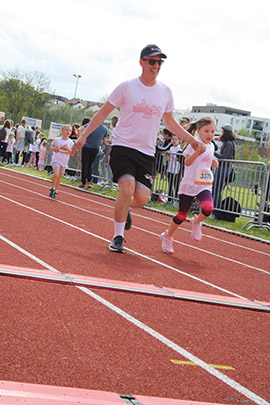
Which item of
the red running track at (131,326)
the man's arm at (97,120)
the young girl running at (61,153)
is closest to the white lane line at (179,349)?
the red running track at (131,326)

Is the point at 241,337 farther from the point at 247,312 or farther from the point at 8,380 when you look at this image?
the point at 8,380

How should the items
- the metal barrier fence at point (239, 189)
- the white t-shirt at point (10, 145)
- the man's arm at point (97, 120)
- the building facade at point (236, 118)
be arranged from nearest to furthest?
the man's arm at point (97, 120), the metal barrier fence at point (239, 189), the white t-shirt at point (10, 145), the building facade at point (236, 118)

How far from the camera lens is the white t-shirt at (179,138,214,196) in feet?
25.5

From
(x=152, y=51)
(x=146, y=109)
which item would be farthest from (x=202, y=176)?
(x=152, y=51)

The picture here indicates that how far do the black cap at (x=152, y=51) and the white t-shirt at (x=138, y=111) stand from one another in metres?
0.31

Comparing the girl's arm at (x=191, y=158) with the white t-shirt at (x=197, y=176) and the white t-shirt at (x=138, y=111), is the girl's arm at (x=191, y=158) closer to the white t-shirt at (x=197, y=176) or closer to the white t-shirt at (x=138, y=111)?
the white t-shirt at (x=197, y=176)

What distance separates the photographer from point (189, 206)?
308 inches

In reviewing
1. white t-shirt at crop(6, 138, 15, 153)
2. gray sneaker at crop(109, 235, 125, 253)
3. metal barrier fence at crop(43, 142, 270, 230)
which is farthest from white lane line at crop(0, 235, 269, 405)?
white t-shirt at crop(6, 138, 15, 153)

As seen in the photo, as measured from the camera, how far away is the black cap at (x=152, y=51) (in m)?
6.73

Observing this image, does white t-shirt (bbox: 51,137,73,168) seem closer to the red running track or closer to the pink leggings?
the red running track

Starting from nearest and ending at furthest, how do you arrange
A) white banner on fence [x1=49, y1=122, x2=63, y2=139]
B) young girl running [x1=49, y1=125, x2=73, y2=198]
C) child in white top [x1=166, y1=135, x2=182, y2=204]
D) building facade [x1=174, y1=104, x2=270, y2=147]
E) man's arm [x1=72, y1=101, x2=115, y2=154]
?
man's arm [x1=72, y1=101, x2=115, y2=154]
young girl running [x1=49, y1=125, x2=73, y2=198]
child in white top [x1=166, y1=135, x2=182, y2=204]
white banner on fence [x1=49, y1=122, x2=63, y2=139]
building facade [x1=174, y1=104, x2=270, y2=147]

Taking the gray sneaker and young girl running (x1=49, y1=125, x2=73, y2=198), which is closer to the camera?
the gray sneaker

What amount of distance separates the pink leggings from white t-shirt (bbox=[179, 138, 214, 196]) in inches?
2.7

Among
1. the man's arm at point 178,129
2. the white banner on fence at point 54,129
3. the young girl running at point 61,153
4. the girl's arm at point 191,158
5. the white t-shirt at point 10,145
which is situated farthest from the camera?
the white banner on fence at point 54,129
